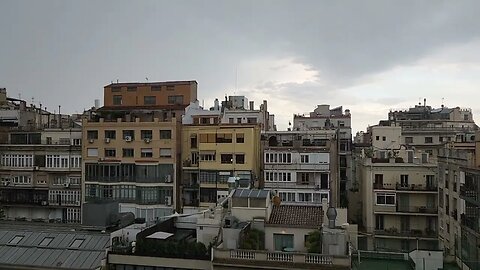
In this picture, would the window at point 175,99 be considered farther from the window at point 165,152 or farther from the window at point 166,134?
the window at point 165,152

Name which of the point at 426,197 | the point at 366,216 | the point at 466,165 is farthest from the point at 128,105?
the point at 466,165

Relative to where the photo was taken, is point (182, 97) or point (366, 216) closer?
point (366, 216)

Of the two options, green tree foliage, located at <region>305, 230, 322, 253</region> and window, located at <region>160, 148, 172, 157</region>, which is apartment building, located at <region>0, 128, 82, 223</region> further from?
green tree foliage, located at <region>305, 230, 322, 253</region>

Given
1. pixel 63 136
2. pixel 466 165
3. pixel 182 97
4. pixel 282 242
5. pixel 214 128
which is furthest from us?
pixel 182 97

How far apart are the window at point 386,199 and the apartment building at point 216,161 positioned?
11977mm

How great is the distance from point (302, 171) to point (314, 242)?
22.2 metres

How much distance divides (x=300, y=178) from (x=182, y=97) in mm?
18152

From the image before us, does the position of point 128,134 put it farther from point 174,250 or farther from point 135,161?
point 174,250

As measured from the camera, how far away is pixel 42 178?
51.3 metres

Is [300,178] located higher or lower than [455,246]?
higher

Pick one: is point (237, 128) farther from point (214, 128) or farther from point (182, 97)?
point (182, 97)

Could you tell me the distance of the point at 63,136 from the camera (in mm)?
52688

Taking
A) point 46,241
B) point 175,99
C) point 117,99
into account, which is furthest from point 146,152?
point 46,241

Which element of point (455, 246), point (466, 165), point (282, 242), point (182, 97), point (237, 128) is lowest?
point (455, 246)
